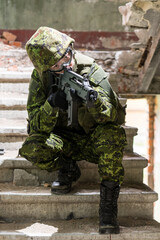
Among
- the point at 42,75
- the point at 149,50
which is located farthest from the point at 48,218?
the point at 149,50

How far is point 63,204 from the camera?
2.04 meters

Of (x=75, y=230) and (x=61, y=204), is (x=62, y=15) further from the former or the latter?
(x=75, y=230)

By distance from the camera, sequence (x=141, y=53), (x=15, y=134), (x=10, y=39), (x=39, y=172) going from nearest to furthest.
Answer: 1. (x=39, y=172)
2. (x=15, y=134)
3. (x=141, y=53)
4. (x=10, y=39)

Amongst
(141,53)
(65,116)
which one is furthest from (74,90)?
(141,53)

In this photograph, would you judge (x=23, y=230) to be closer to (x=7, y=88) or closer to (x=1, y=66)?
(x=7, y=88)

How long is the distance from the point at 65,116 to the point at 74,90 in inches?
15.7

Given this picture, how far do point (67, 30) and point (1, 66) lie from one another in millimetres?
1639

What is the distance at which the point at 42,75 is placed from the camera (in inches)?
72.5

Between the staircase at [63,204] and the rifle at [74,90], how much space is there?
596mm

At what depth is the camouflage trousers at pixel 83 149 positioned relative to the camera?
179cm

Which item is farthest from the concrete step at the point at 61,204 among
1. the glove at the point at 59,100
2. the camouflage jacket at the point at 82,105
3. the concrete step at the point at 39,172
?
the glove at the point at 59,100

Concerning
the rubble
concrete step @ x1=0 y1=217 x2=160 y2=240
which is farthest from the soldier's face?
the rubble

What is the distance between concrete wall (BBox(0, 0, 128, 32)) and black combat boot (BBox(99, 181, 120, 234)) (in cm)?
390

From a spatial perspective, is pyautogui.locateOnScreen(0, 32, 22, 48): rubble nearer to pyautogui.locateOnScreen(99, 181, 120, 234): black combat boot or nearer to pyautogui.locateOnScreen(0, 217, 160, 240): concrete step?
pyautogui.locateOnScreen(0, 217, 160, 240): concrete step
